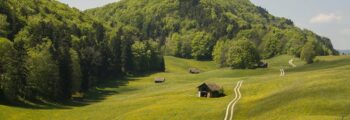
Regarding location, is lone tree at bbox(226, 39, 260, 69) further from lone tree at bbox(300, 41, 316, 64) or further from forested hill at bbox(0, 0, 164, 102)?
forested hill at bbox(0, 0, 164, 102)

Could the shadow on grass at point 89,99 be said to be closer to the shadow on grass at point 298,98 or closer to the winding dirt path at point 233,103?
the winding dirt path at point 233,103

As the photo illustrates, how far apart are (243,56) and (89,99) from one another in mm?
71707

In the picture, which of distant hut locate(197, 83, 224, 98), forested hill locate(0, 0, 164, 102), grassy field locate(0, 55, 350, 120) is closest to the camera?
grassy field locate(0, 55, 350, 120)

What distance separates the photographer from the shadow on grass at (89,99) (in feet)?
342

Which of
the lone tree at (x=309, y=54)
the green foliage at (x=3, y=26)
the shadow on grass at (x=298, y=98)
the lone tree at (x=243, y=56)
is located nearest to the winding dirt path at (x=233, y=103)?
the shadow on grass at (x=298, y=98)

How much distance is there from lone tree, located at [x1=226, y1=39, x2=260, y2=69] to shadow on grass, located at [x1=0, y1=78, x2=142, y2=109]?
39690mm

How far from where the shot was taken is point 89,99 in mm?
129375

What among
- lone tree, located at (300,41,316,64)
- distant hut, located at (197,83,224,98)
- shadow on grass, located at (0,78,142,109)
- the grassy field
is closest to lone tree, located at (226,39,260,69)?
lone tree, located at (300,41,316,64)

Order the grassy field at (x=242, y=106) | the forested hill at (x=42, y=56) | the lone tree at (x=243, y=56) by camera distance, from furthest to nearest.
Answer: the lone tree at (x=243, y=56), the forested hill at (x=42, y=56), the grassy field at (x=242, y=106)

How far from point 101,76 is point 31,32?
150ft

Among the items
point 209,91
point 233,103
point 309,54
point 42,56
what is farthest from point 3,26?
point 309,54

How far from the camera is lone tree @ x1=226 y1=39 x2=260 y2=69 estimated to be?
596 feet

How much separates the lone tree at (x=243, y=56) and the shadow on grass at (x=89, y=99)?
39.7 m

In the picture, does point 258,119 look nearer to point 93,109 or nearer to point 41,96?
point 93,109
